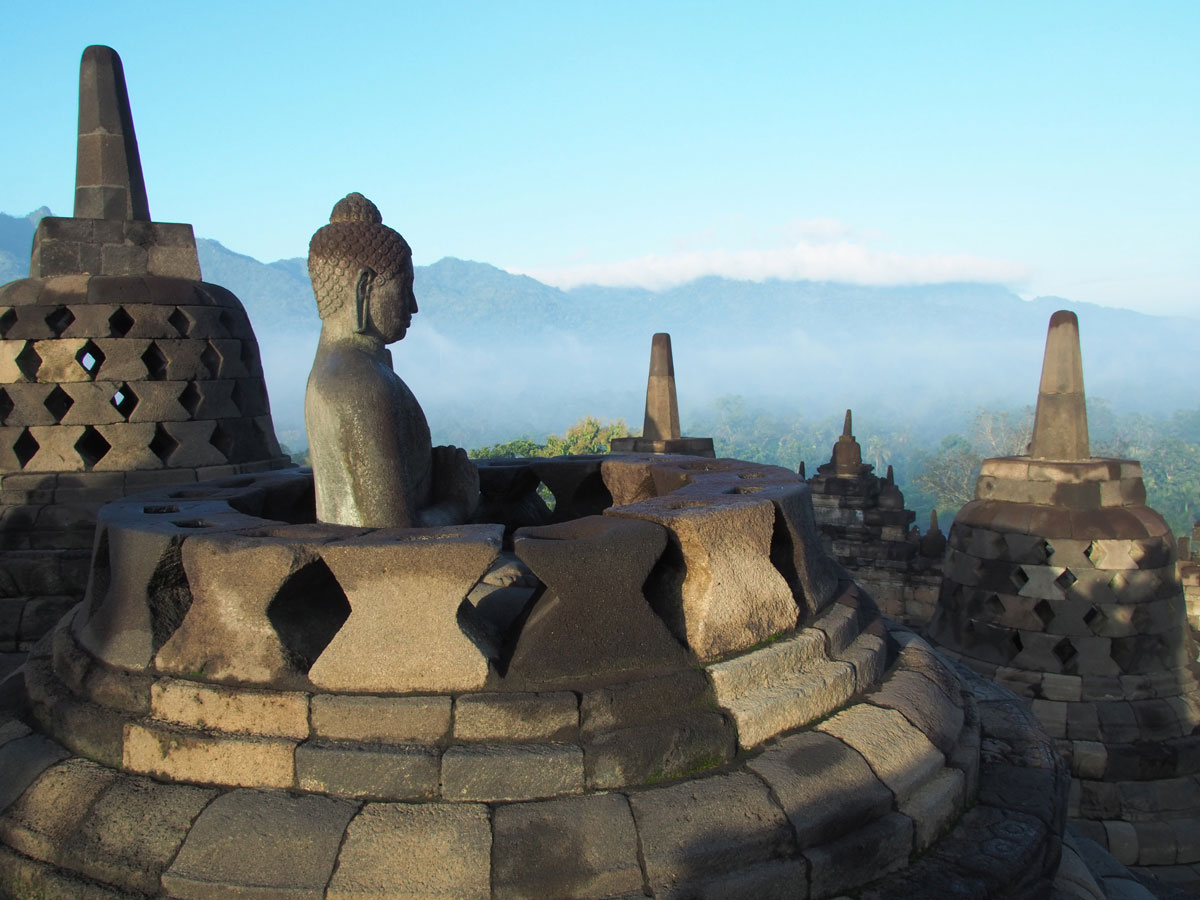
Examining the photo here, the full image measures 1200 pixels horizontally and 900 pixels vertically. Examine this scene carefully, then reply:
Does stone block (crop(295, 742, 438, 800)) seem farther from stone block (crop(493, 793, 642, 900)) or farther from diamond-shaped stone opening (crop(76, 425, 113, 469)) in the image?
diamond-shaped stone opening (crop(76, 425, 113, 469))

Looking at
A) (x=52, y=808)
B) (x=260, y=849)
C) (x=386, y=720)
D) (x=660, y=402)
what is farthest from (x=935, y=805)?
(x=660, y=402)

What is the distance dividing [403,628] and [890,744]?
1519 millimetres

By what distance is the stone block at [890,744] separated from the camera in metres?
2.54

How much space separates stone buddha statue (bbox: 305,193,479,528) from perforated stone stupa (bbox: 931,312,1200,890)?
5717 millimetres

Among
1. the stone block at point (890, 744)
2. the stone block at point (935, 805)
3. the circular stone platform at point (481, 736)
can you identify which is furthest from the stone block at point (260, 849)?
the stone block at point (935, 805)

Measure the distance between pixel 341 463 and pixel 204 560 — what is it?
654mm

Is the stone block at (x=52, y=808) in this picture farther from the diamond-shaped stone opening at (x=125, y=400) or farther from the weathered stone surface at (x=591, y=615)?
→ the diamond-shaped stone opening at (x=125, y=400)

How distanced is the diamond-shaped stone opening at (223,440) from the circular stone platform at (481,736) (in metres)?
3.22

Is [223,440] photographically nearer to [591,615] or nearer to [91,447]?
[91,447]

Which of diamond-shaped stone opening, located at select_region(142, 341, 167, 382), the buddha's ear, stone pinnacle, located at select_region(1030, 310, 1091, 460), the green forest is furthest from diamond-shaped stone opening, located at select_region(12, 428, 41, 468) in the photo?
stone pinnacle, located at select_region(1030, 310, 1091, 460)

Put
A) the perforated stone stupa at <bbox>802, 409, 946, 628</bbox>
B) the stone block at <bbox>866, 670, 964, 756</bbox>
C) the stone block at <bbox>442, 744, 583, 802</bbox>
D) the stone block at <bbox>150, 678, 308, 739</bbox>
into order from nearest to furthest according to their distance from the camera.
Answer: the stone block at <bbox>442, 744, 583, 802</bbox> < the stone block at <bbox>150, 678, 308, 739</bbox> < the stone block at <bbox>866, 670, 964, 756</bbox> < the perforated stone stupa at <bbox>802, 409, 946, 628</bbox>

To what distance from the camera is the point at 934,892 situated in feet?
7.54

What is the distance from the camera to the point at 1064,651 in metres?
7.20

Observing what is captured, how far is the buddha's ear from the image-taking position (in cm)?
319
